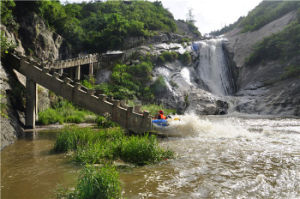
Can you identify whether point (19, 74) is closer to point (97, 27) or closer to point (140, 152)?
point (140, 152)

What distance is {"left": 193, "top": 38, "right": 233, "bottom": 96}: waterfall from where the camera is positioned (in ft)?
110

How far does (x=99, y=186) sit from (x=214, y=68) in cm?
3485

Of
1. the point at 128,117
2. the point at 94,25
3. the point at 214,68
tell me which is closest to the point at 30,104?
the point at 128,117

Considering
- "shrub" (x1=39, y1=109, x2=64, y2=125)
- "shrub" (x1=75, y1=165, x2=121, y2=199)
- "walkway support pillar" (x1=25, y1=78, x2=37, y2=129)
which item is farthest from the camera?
"shrub" (x1=39, y1=109, x2=64, y2=125)

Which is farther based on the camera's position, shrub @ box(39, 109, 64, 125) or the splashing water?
shrub @ box(39, 109, 64, 125)

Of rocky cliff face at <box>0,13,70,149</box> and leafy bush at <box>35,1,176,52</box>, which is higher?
leafy bush at <box>35,1,176,52</box>

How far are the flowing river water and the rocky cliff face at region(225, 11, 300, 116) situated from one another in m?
14.8

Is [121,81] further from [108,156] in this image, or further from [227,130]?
[108,156]

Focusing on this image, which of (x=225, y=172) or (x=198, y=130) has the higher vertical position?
(x=198, y=130)

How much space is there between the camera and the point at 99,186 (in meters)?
4.01

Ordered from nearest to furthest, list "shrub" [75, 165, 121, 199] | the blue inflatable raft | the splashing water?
"shrub" [75, 165, 121, 199], the splashing water, the blue inflatable raft

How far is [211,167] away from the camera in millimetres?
6539

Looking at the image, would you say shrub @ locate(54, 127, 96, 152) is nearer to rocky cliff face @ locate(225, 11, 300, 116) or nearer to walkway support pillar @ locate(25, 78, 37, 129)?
walkway support pillar @ locate(25, 78, 37, 129)

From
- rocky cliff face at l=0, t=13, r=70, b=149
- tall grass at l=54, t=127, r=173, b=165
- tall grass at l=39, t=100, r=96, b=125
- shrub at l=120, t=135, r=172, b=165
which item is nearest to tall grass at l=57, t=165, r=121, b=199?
tall grass at l=54, t=127, r=173, b=165
